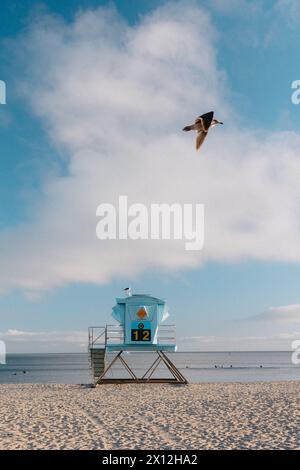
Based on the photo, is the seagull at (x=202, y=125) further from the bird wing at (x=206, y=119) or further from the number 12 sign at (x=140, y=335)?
the number 12 sign at (x=140, y=335)

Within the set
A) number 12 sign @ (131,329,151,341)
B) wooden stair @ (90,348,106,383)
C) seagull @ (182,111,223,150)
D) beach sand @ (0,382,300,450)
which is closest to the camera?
seagull @ (182,111,223,150)

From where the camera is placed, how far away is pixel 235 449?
1219 centimetres

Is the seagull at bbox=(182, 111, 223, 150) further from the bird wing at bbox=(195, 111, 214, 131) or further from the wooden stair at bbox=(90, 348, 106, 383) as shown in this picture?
the wooden stair at bbox=(90, 348, 106, 383)

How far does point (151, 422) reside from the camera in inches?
635

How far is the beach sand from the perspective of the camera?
1293 cm

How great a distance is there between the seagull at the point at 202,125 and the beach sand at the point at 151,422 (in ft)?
24.1

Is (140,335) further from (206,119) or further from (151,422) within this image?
(206,119)

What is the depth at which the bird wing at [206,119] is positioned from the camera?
10242mm

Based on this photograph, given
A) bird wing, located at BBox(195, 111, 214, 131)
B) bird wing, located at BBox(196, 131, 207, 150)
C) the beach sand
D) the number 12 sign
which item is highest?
bird wing, located at BBox(195, 111, 214, 131)

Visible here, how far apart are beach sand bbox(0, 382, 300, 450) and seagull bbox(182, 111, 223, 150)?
7347 mm

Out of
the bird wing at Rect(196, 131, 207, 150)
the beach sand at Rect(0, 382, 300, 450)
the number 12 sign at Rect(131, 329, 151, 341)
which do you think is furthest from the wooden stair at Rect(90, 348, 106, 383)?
the bird wing at Rect(196, 131, 207, 150)

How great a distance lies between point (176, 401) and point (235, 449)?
10.1 m

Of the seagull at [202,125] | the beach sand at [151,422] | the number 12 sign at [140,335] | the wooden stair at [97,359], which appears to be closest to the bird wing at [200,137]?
the seagull at [202,125]
